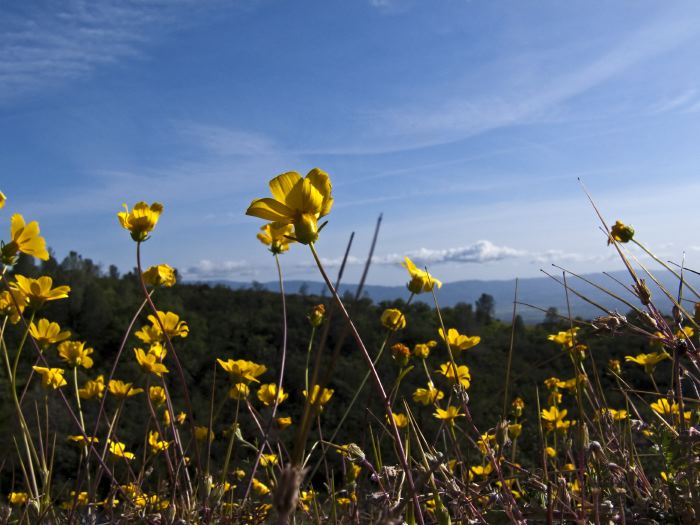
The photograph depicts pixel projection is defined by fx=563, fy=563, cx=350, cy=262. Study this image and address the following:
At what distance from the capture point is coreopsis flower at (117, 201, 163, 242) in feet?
7.26

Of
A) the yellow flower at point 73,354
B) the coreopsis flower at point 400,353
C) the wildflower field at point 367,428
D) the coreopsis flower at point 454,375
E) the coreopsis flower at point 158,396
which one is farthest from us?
the coreopsis flower at point 158,396

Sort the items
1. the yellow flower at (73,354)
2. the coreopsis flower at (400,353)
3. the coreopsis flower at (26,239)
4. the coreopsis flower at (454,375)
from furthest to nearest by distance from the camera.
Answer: the yellow flower at (73,354), the coreopsis flower at (400,353), the coreopsis flower at (454,375), the coreopsis flower at (26,239)

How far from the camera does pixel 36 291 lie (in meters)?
2.22

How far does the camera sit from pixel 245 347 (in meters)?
16.2

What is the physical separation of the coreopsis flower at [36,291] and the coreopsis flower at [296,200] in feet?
4.10

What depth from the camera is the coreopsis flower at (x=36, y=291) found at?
2.21 metres

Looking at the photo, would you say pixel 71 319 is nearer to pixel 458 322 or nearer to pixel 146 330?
pixel 458 322

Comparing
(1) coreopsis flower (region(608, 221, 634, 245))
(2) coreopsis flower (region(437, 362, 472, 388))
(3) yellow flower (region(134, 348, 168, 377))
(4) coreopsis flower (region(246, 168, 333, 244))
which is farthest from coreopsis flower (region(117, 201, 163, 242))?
(1) coreopsis flower (region(608, 221, 634, 245))

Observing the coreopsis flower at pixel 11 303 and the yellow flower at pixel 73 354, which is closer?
the coreopsis flower at pixel 11 303

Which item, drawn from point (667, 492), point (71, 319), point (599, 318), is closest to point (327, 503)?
point (667, 492)

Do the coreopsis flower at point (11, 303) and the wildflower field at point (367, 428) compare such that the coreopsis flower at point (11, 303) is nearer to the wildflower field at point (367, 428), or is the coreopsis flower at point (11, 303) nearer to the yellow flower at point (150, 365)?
the wildflower field at point (367, 428)

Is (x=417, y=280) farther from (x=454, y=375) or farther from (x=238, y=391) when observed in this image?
(x=238, y=391)

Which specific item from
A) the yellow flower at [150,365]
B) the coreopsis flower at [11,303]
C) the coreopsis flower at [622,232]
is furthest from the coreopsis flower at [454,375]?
the coreopsis flower at [11,303]

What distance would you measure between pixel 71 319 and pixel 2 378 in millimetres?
3351
